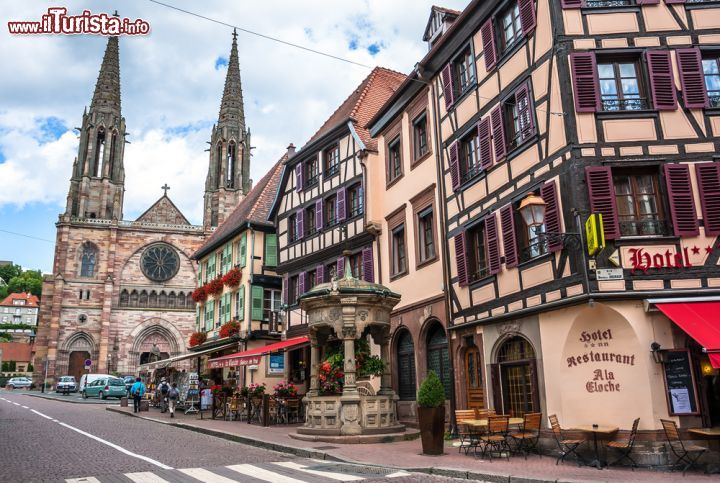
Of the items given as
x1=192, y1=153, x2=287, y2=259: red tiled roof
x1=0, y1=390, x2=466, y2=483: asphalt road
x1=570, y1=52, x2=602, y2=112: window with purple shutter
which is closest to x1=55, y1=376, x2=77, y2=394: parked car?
x1=192, y1=153, x2=287, y2=259: red tiled roof

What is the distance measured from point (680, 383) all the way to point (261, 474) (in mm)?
7280

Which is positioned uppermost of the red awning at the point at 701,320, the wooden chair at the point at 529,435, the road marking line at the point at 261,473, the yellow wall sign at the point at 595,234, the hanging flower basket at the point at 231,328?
the hanging flower basket at the point at 231,328

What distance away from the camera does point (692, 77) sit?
12273mm

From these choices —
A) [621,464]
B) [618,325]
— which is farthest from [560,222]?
[621,464]

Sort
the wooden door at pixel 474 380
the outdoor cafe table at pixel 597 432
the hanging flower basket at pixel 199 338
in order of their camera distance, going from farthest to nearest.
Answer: the hanging flower basket at pixel 199 338 → the wooden door at pixel 474 380 → the outdoor cafe table at pixel 597 432

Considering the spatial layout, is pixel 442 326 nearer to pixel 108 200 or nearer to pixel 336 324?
pixel 336 324

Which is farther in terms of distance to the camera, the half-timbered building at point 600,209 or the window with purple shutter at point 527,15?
the window with purple shutter at point 527,15

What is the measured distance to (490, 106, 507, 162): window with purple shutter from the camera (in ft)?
47.5

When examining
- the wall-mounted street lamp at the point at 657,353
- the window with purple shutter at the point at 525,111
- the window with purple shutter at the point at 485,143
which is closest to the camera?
the wall-mounted street lamp at the point at 657,353

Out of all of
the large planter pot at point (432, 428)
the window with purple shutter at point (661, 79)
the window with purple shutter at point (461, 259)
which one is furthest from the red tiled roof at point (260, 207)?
the window with purple shutter at point (661, 79)

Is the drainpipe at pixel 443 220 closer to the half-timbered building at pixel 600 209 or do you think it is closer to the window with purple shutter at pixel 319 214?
the half-timbered building at pixel 600 209

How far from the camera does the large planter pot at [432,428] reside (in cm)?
1189

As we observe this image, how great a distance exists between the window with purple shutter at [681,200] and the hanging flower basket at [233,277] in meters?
22.4

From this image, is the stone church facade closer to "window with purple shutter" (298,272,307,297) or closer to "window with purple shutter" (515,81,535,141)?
"window with purple shutter" (298,272,307,297)
